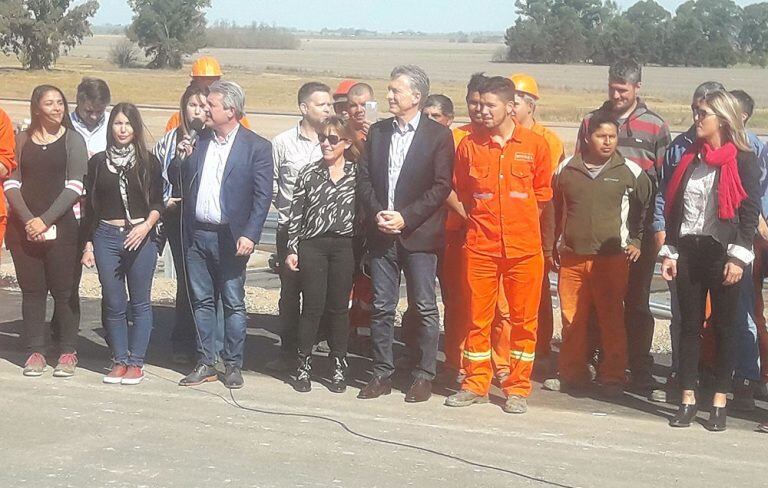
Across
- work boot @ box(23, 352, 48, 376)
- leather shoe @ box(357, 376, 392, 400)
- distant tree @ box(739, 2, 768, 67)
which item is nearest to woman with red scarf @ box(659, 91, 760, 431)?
leather shoe @ box(357, 376, 392, 400)

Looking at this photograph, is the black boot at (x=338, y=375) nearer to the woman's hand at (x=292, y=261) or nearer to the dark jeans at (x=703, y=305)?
the woman's hand at (x=292, y=261)

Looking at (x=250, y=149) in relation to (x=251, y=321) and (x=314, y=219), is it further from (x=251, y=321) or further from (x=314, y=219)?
(x=251, y=321)

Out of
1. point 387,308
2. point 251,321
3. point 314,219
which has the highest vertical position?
point 314,219

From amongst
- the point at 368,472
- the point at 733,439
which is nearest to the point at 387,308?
the point at 368,472

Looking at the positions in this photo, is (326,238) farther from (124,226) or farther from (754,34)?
(754,34)

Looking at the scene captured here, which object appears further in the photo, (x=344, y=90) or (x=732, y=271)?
(x=344, y=90)

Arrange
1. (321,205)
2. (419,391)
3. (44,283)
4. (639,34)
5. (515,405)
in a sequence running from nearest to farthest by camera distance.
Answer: (515,405) < (419,391) < (321,205) < (44,283) < (639,34)

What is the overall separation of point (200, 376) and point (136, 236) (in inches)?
39.8

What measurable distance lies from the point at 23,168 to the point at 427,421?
10.4ft

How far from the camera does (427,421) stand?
6922mm

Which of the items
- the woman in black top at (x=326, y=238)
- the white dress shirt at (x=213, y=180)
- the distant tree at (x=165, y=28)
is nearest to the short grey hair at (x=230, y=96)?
the white dress shirt at (x=213, y=180)

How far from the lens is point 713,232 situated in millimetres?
6859

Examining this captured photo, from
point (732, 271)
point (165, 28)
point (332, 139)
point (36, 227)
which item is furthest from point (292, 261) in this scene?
point (165, 28)

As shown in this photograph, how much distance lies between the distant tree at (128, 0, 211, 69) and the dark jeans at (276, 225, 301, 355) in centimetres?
7780
